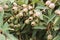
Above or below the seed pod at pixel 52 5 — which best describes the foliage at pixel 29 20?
below

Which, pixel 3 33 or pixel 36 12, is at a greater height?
pixel 36 12

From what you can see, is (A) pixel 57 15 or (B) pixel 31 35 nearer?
(A) pixel 57 15

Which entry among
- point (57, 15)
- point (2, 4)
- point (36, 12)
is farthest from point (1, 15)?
point (57, 15)

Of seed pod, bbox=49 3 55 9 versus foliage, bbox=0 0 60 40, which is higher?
seed pod, bbox=49 3 55 9

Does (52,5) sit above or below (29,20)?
above

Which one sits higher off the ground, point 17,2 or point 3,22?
point 17,2

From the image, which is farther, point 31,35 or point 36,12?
point 31,35

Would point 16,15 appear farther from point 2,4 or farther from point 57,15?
point 57,15

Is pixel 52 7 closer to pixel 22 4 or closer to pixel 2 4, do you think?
pixel 22 4

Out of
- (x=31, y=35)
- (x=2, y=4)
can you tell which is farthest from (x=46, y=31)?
(x=2, y=4)
